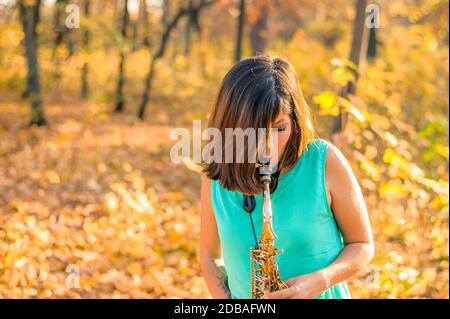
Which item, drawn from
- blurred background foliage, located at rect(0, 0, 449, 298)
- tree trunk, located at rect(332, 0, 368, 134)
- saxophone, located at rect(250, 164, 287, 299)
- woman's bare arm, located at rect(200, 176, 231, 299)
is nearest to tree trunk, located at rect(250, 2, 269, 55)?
blurred background foliage, located at rect(0, 0, 449, 298)

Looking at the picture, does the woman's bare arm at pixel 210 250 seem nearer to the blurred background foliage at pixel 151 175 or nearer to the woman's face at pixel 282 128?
the woman's face at pixel 282 128

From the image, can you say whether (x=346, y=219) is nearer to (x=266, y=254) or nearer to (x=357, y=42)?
(x=266, y=254)

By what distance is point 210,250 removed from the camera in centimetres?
212

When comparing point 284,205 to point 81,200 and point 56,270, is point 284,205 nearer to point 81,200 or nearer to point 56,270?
point 56,270

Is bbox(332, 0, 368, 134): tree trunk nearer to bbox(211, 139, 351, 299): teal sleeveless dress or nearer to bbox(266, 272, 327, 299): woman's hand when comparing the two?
bbox(211, 139, 351, 299): teal sleeveless dress

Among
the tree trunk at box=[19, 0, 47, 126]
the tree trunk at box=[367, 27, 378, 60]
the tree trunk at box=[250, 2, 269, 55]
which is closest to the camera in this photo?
the tree trunk at box=[19, 0, 47, 126]

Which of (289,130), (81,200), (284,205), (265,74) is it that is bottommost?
(81,200)

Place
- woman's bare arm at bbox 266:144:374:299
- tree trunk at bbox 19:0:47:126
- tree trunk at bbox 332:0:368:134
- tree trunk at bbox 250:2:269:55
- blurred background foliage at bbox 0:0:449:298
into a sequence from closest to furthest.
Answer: woman's bare arm at bbox 266:144:374:299, blurred background foliage at bbox 0:0:449:298, tree trunk at bbox 332:0:368:134, tree trunk at bbox 19:0:47:126, tree trunk at bbox 250:2:269:55

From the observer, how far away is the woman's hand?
5.43 ft

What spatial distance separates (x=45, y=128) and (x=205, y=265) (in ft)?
27.0

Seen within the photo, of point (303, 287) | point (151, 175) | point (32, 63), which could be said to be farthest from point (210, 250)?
point (32, 63)

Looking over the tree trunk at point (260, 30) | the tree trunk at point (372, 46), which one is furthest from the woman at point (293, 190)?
the tree trunk at point (372, 46)
